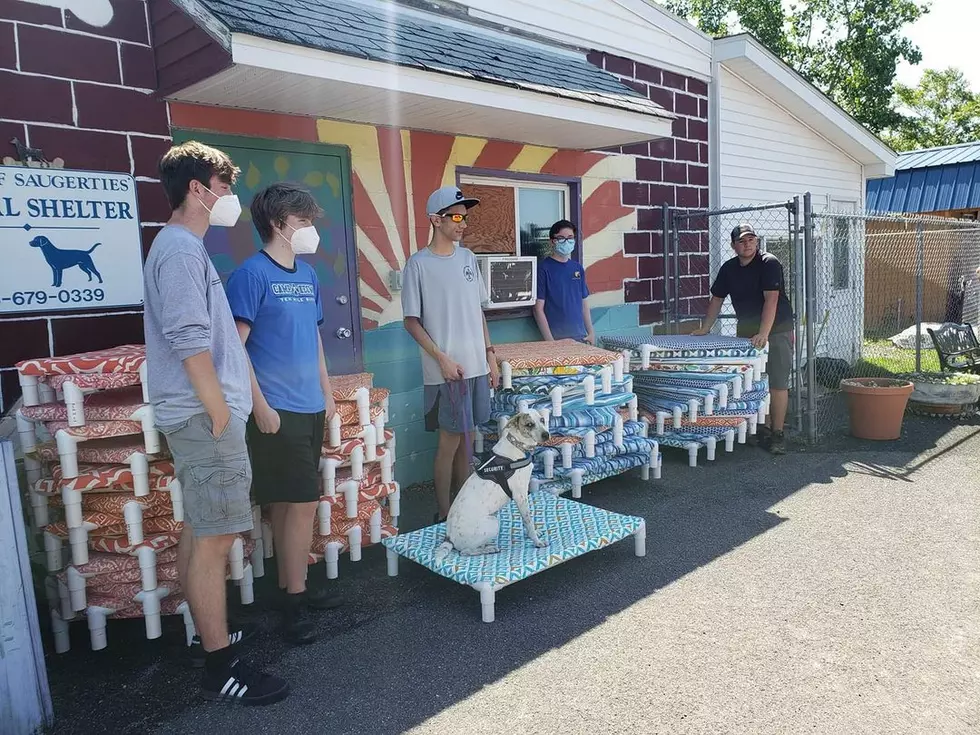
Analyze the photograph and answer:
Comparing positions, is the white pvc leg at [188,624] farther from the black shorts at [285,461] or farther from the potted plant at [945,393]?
the potted plant at [945,393]

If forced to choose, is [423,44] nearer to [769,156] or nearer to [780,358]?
[780,358]

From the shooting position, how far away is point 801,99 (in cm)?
965

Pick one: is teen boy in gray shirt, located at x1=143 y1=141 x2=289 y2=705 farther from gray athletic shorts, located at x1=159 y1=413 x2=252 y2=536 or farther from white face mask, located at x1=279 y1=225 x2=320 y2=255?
white face mask, located at x1=279 y1=225 x2=320 y2=255

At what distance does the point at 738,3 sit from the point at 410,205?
25.4 m

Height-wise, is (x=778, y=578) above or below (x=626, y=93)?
below

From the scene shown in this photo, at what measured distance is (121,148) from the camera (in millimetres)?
4297

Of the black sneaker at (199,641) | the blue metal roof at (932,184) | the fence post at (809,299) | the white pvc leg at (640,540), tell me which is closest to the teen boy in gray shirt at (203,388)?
the black sneaker at (199,641)

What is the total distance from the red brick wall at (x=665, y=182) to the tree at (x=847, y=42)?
16.3 metres

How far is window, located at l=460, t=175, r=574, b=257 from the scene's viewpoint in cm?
626

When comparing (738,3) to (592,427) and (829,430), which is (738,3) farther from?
(592,427)

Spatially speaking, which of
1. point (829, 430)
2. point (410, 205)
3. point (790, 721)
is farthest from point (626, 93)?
point (790, 721)

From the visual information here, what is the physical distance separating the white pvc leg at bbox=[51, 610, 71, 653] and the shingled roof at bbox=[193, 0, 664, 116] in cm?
299

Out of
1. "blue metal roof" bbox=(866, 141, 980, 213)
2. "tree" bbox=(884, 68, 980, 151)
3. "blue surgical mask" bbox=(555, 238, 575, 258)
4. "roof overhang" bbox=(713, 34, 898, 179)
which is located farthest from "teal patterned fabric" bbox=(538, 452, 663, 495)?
"tree" bbox=(884, 68, 980, 151)

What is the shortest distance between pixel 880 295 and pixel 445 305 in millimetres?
11508
